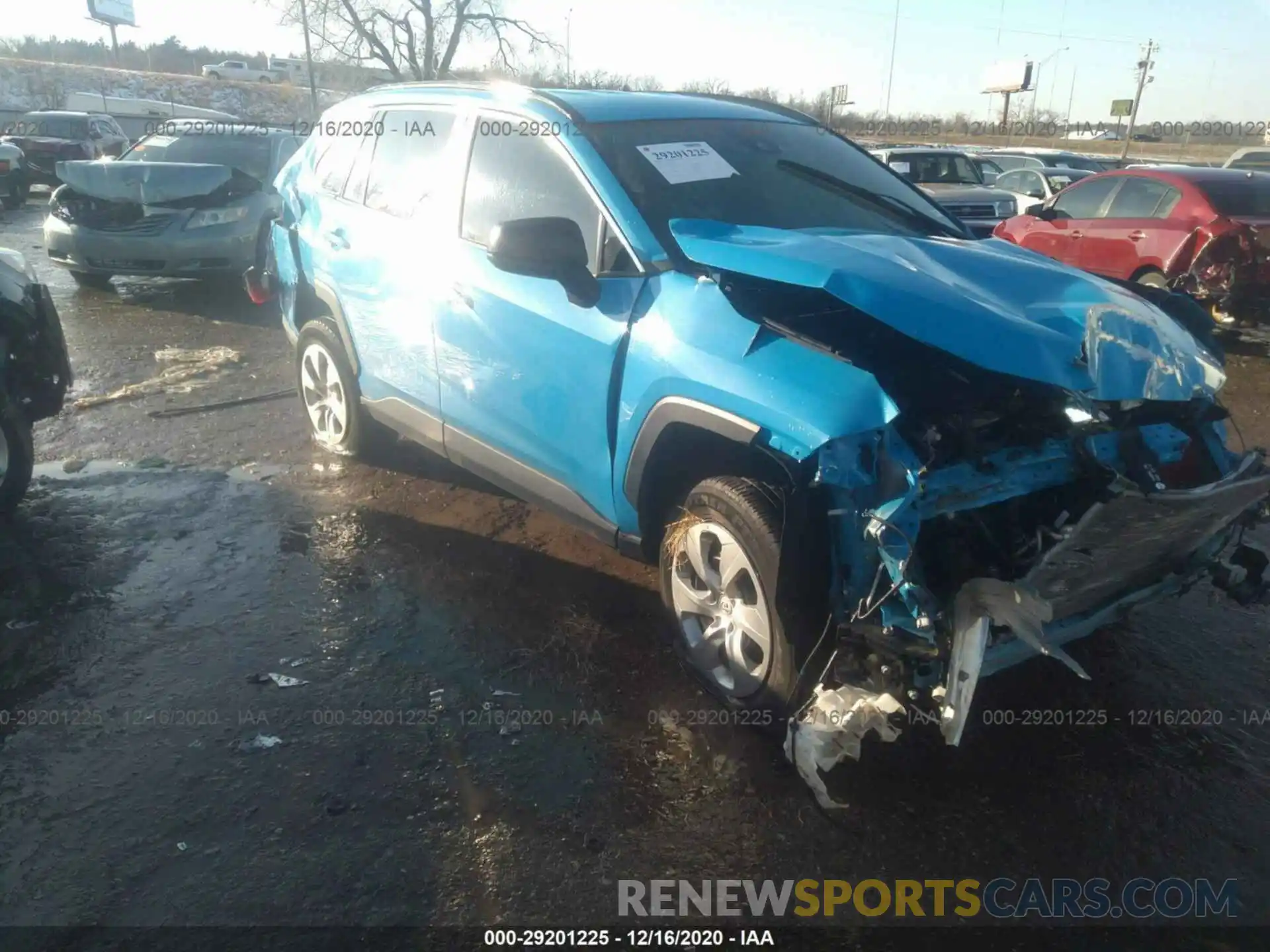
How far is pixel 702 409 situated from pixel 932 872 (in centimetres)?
146

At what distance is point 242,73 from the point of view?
56.8 meters

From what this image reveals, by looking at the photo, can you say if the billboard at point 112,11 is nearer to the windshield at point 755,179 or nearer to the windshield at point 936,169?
the windshield at point 936,169

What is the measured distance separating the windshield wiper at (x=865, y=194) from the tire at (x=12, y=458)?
3.85 metres

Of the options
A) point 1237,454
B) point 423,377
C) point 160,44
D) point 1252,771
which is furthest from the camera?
point 160,44

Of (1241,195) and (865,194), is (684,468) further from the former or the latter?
(1241,195)

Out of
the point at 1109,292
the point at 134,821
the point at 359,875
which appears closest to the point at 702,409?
the point at 1109,292

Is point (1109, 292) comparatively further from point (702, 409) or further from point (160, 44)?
point (160, 44)

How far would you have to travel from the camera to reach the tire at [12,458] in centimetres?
464

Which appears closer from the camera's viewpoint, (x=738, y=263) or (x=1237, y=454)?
(x=738, y=263)

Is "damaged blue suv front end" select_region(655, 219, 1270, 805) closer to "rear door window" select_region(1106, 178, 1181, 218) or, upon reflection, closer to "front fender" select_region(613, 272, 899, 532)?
"front fender" select_region(613, 272, 899, 532)

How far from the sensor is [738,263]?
2.79 m

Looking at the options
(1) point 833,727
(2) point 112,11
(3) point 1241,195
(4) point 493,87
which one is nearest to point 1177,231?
(3) point 1241,195

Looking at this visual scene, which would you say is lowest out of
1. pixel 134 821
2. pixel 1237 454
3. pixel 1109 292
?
pixel 134 821

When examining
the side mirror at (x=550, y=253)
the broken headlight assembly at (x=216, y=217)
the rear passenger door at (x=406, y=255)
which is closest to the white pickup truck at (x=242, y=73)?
the broken headlight assembly at (x=216, y=217)
